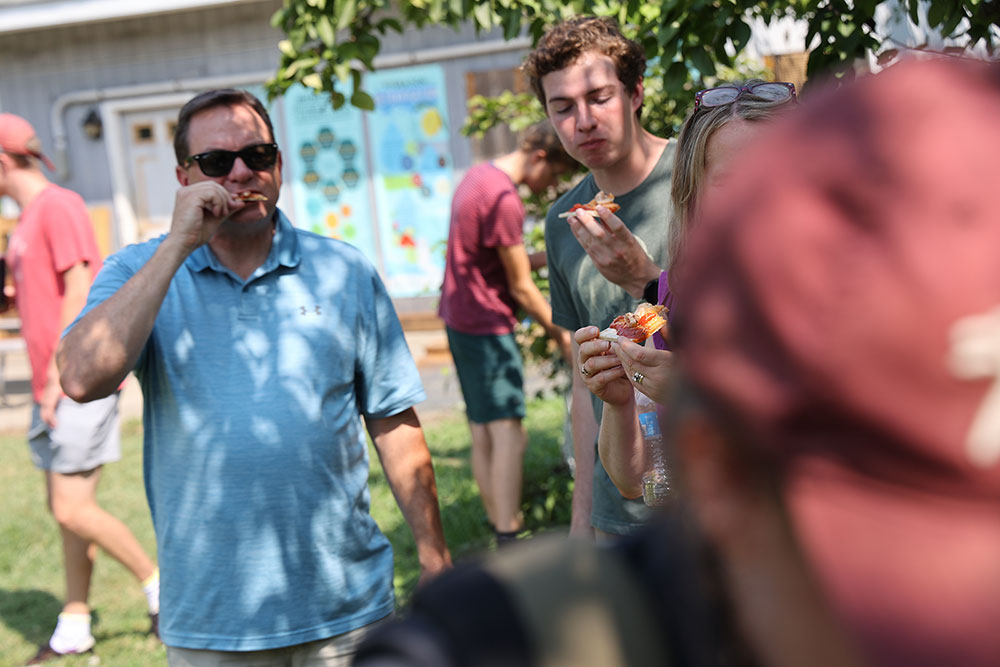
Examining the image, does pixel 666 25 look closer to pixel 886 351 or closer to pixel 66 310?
pixel 886 351

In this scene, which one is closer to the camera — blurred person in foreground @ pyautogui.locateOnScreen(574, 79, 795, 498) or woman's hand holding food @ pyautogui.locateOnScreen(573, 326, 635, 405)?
blurred person in foreground @ pyautogui.locateOnScreen(574, 79, 795, 498)

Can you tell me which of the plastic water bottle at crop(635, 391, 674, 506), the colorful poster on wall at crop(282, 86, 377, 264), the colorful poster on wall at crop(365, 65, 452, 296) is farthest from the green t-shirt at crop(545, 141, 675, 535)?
the colorful poster on wall at crop(282, 86, 377, 264)

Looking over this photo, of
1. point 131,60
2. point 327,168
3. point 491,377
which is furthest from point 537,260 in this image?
point 131,60

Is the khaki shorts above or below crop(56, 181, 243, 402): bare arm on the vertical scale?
below

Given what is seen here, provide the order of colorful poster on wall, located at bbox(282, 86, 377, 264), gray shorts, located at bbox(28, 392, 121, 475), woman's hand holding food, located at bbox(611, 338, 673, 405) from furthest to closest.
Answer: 1. colorful poster on wall, located at bbox(282, 86, 377, 264)
2. gray shorts, located at bbox(28, 392, 121, 475)
3. woman's hand holding food, located at bbox(611, 338, 673, 405)

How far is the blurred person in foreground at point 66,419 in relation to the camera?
456cm

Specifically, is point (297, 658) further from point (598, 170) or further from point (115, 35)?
point (115, 35)

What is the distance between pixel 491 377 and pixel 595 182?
246 centimetres

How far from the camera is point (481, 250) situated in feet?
17.7

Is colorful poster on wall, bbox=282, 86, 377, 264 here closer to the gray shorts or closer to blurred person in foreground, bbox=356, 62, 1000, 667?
the gray shorts

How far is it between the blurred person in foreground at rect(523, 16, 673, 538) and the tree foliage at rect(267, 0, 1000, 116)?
0.80ft

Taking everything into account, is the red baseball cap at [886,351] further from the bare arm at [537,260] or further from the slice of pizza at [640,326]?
the bare arm at [537,260]

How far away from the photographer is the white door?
41.4 ft

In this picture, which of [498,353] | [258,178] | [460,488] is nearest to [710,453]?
[258,178]
